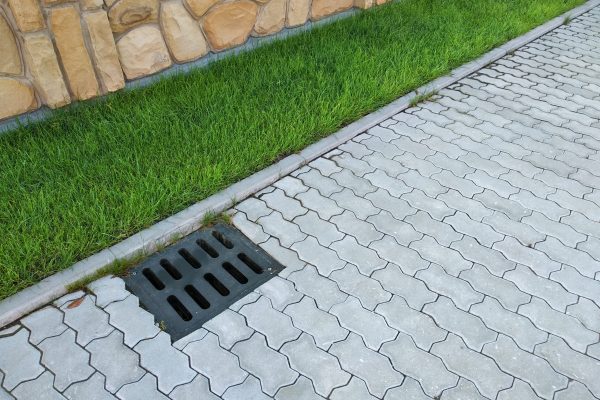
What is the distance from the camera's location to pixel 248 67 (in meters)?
4.51

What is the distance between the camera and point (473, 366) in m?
2.31

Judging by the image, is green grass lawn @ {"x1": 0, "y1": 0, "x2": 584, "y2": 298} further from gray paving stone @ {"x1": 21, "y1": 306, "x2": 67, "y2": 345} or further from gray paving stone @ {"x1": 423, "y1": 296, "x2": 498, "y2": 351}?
gray paving stone @ {"x1": 423, "y1": 296, "x2": 498, "y2": 351}

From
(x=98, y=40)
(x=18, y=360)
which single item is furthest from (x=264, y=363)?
(x=98, y=40)

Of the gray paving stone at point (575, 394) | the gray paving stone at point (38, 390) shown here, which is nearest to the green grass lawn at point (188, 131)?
the gray paving stone at point (38, 390)

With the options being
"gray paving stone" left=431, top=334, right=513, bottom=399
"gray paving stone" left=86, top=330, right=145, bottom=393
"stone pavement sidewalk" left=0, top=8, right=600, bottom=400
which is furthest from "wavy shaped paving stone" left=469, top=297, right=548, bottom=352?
"gray paving stone" left=86, top=330, right=145, bottom=393

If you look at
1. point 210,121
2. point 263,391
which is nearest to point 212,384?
point 263,391

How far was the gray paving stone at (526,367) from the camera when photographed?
7.35 feet

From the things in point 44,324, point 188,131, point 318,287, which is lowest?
point 318,287

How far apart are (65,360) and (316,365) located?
3.73 ft

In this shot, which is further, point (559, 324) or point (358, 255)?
point (358, 255)

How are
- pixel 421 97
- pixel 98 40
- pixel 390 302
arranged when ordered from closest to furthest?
pixel 390 302 < pixel 98 40 < pixel 421 97

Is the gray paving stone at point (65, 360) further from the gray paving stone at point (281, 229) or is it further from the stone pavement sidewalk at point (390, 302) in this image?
the gray paving stone at point (281, 229)

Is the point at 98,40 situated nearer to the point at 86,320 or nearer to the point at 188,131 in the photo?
the point at 188,131

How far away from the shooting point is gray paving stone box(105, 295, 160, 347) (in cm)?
240
